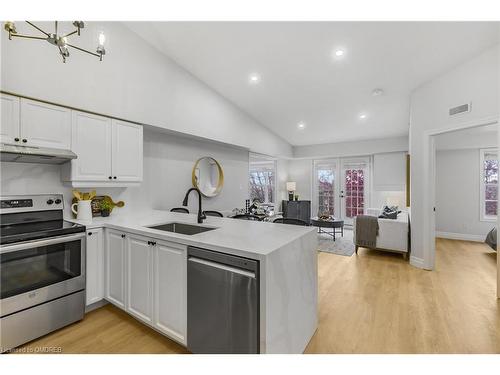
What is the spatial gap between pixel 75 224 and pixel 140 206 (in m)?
1.14

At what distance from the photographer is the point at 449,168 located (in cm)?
584

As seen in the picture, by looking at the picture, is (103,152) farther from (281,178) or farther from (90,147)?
(281,178)

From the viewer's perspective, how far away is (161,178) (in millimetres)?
3678

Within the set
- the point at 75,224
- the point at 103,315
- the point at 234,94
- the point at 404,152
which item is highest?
the point at 234,94

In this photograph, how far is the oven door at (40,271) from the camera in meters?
1.75

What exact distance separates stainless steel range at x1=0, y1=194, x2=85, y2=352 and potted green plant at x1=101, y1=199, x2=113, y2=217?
471 mm

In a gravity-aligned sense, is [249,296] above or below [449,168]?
below

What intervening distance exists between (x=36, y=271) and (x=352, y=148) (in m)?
7.06

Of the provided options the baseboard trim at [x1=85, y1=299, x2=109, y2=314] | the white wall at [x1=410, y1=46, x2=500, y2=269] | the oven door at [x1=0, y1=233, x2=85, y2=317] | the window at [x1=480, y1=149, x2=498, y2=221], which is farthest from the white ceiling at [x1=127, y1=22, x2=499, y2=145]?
the baseboard trim at [x1=85, y1=299, x2=109, y2=314]

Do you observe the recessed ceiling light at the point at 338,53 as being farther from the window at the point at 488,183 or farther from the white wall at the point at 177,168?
the window at the point at 488,183
